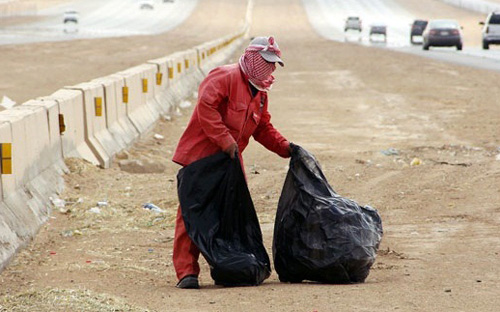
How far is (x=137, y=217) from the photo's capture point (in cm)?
890

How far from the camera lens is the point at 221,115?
6.26 metres

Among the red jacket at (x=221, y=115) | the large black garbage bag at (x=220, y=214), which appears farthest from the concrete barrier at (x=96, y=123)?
the large black garbage bag at (x=220, y=214)

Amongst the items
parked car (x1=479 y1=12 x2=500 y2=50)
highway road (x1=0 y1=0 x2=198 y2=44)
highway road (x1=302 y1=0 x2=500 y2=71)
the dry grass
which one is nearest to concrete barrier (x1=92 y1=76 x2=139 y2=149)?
the dry grass

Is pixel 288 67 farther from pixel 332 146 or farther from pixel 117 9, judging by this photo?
pixel 117 9

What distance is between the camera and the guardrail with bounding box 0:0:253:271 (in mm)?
7387

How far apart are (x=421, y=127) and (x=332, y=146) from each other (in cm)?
263

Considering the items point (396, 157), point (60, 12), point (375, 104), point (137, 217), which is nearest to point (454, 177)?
point (396, 157)

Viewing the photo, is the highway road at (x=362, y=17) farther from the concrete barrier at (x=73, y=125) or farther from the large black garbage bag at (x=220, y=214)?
the large black garbage bag at (x=220, y=214)

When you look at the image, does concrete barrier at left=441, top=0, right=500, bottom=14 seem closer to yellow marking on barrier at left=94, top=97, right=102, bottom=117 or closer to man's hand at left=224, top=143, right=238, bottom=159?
yellow marking on barrier at left=94, top=97, right=102, bottom=117

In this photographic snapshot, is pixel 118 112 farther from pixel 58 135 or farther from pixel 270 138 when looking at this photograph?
pixel 270 138

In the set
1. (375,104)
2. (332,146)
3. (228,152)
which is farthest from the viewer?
(375,104)

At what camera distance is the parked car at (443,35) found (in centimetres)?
4466

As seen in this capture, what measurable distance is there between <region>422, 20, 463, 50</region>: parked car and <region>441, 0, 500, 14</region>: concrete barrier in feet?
131

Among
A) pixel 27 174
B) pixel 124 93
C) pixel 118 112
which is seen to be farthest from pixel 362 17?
pixel 27 174
